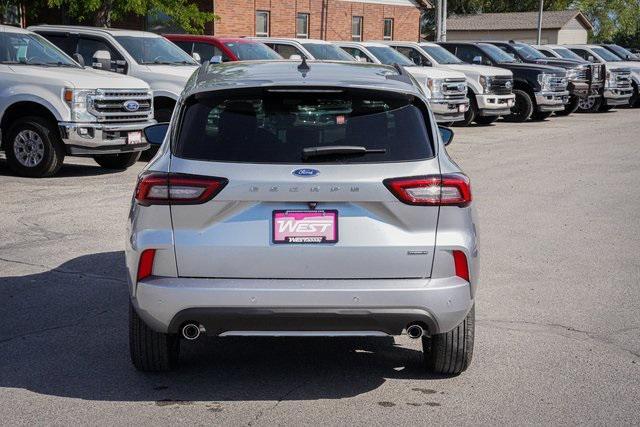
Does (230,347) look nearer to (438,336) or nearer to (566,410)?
(438,336)

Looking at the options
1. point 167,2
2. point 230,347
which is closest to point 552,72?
point 167,2

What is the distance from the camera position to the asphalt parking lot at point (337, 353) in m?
5.05

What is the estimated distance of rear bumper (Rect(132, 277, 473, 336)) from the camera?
192 inches

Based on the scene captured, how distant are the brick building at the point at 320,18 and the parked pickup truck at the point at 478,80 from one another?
16528 millimetres

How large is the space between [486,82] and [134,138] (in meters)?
12.6

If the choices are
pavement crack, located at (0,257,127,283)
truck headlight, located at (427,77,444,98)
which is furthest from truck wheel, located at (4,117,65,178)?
truck headlight, located at (427,77,444,98)

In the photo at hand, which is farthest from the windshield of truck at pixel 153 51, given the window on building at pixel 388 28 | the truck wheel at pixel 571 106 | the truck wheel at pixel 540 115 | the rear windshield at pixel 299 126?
the window on building at pixel 388 28

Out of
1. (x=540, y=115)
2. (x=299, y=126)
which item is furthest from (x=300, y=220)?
(x=540, y=115)

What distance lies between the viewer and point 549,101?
27.1 meters

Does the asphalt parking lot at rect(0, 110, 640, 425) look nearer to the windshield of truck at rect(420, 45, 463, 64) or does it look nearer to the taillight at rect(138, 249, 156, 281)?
the taillight at rect(138, 249, 156, 281)

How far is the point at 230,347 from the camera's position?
20.3 ft

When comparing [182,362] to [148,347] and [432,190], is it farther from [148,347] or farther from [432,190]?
[432,190]

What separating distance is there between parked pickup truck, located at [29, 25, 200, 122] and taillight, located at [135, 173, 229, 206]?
11283 millimetres

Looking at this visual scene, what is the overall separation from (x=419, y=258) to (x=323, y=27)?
43565 millimetres
